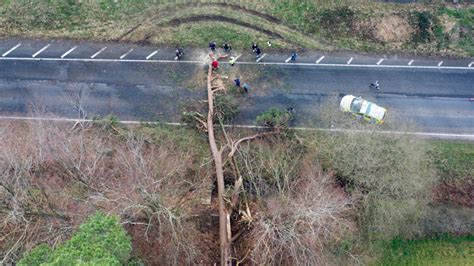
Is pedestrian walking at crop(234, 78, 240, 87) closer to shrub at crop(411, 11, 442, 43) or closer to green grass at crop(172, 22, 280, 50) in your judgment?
green grass at crop(172, 22, 280, 50)

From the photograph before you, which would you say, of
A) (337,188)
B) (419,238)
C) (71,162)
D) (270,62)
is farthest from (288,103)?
(71,162)

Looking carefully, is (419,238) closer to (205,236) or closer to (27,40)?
(205,236)

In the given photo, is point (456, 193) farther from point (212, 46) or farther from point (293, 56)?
point (212, 46)

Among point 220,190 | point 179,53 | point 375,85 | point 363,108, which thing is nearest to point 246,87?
point 179,53

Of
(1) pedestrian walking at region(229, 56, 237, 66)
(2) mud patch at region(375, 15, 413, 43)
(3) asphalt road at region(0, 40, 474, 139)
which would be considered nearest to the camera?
(3) asphalt road at region(0, 40, 474, 139)

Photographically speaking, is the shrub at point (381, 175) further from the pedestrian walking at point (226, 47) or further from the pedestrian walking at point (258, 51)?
the pedestrian walking at point (226, 47)

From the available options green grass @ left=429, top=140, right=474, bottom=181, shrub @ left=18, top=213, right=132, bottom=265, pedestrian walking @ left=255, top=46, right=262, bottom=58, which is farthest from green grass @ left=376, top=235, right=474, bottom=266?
shrub @ left=18, top=213, right=132, bottom=265

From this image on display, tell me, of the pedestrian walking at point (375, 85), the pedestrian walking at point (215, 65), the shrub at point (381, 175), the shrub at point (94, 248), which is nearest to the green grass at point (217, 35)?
the pedestrian walking at point (215, 65)
